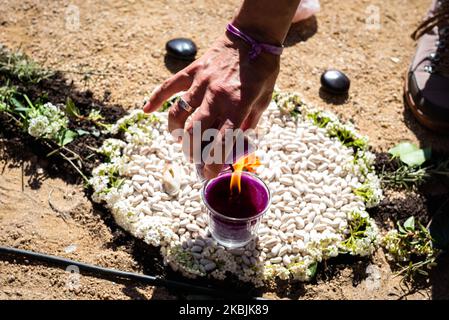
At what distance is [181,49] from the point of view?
362 centimetres

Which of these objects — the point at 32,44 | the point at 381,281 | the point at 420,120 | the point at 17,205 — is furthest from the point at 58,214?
the point at 420,120

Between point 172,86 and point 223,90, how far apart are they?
272 millimetres

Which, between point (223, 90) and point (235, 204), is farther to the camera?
point (235, 204)

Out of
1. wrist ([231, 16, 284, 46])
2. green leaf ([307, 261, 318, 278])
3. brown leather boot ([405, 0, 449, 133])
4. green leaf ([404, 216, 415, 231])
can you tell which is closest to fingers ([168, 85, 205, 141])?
wrist ([231, 16, 284, 46])

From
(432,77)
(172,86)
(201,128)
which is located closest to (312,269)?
(201,128)

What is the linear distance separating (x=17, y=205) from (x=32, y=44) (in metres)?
1.30

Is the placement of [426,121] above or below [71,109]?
below

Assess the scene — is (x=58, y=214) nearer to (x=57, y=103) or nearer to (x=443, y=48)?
(x=57, y=103)

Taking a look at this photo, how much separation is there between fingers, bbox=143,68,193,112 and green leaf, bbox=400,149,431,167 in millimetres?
1512

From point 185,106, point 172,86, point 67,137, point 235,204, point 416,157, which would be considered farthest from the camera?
point 416,157

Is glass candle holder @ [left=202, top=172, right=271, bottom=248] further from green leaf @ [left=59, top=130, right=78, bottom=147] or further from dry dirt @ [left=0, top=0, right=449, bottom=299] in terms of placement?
green leaf @ [left=59, top=130, right=78, bottom=147]

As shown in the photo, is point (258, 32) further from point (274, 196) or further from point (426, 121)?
point (426, 121)

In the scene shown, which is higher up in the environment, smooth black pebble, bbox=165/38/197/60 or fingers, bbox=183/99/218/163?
fingers, bbox=183/99/218/163

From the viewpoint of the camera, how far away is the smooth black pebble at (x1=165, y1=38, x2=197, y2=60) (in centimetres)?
362
